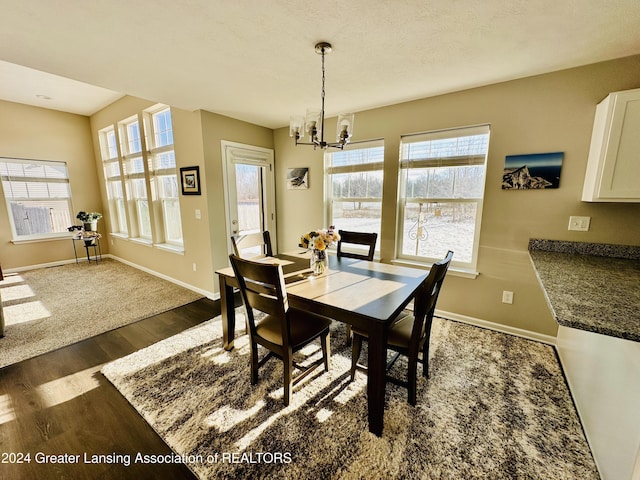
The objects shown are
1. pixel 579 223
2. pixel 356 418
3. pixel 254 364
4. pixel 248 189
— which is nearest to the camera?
pixel 356 418

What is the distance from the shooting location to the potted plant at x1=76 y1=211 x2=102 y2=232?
5.02 meters

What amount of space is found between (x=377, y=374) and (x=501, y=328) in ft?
6.56

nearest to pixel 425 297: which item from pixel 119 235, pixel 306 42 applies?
pixel 306 42

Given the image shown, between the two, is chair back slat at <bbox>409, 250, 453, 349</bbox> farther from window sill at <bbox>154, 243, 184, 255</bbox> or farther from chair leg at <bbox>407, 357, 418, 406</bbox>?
window sill at <bbox>154, 243, 184, 255</bbox>

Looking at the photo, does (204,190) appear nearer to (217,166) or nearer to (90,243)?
(217,166)

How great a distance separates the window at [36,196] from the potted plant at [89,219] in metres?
0.45

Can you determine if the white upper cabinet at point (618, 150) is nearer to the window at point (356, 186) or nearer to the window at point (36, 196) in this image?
the window at point (356, 186)

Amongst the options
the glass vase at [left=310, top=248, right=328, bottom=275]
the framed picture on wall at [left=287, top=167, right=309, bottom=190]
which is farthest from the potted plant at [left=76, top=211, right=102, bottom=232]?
the glass vase at [left=310, top=248, right=328, bottom=275]

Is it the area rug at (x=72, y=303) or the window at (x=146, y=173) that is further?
the window at (x=146, y=173)

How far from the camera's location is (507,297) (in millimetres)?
2604

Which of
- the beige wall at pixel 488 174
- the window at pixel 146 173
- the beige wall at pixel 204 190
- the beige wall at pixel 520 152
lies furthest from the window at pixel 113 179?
the beige wall at pixel 520 152

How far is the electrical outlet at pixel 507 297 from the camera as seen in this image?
8.49ft

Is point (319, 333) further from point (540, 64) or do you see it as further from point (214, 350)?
point (540, 64)

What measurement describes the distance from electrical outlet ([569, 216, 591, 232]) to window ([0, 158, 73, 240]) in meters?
7.99
